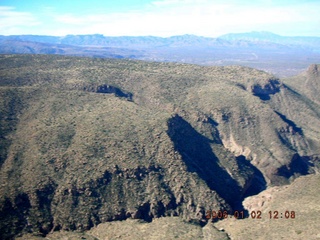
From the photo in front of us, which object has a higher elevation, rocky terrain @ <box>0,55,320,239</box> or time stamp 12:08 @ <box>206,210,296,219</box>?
rocky terrain @ <box>0,55,320,239</box>

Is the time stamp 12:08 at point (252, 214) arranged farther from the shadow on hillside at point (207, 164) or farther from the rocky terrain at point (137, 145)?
the shadow on hillside at point (207, 164)

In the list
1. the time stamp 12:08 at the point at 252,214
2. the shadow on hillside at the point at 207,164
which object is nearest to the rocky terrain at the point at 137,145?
the shadow on hillside at the point at 207,164

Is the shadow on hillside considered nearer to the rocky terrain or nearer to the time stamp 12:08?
the rocky terrain

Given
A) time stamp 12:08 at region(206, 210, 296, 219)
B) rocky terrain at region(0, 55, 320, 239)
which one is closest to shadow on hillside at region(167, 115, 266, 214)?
rocky terrain at region(0, 55, 320, 239)

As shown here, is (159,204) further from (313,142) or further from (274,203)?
(313,142)

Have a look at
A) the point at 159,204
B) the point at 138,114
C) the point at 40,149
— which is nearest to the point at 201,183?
the point at 159,204

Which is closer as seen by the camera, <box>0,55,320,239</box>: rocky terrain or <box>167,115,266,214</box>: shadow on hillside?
<box>0,55,320,239</box>: rocky terrain
